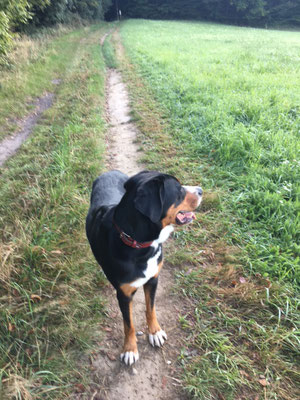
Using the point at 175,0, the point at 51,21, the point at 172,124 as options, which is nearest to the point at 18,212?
the point at 172,124

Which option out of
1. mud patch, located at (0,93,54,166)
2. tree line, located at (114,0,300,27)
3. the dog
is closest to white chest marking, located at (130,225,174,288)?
the dog

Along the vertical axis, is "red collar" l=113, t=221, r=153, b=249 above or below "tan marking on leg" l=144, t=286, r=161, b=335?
above

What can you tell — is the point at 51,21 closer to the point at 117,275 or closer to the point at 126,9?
the point at 117,275

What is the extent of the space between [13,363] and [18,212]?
201 cm

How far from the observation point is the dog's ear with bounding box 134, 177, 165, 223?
1875 mm

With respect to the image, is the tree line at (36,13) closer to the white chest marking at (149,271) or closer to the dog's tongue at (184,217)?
the dog's tongue at (184,217)

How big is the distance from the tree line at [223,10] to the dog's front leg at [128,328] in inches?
1754

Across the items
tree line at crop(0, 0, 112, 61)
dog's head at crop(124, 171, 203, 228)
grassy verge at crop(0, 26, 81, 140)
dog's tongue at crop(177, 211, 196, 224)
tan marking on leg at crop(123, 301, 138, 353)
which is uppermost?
tree line at crop(0, 0, 112, 61)

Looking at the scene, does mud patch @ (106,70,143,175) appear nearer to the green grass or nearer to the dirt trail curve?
the green grass

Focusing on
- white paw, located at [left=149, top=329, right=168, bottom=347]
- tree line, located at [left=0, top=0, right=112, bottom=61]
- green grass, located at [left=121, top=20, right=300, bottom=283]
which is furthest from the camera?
tree line, located at [left=0, top=0, right=112, bottom=61]

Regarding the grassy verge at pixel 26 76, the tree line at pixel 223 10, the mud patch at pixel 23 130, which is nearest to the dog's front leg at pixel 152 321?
the mud patch at pixel 23 130

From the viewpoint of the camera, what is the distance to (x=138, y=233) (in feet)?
6.52

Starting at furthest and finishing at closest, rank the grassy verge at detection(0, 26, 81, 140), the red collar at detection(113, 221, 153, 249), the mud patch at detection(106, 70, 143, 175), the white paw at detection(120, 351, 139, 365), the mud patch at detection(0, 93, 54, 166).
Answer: the grassy verge at detection(0, 26, 81, 140)
the mud patch at detection(0, 93, 54, 166)
the mud patch at detection(106, 70, 143, 175)
the white paw at detection(120, 351, 139, 365)
the red collar at detection(113, 221, 153, 249)

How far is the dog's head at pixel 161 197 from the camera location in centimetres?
189
